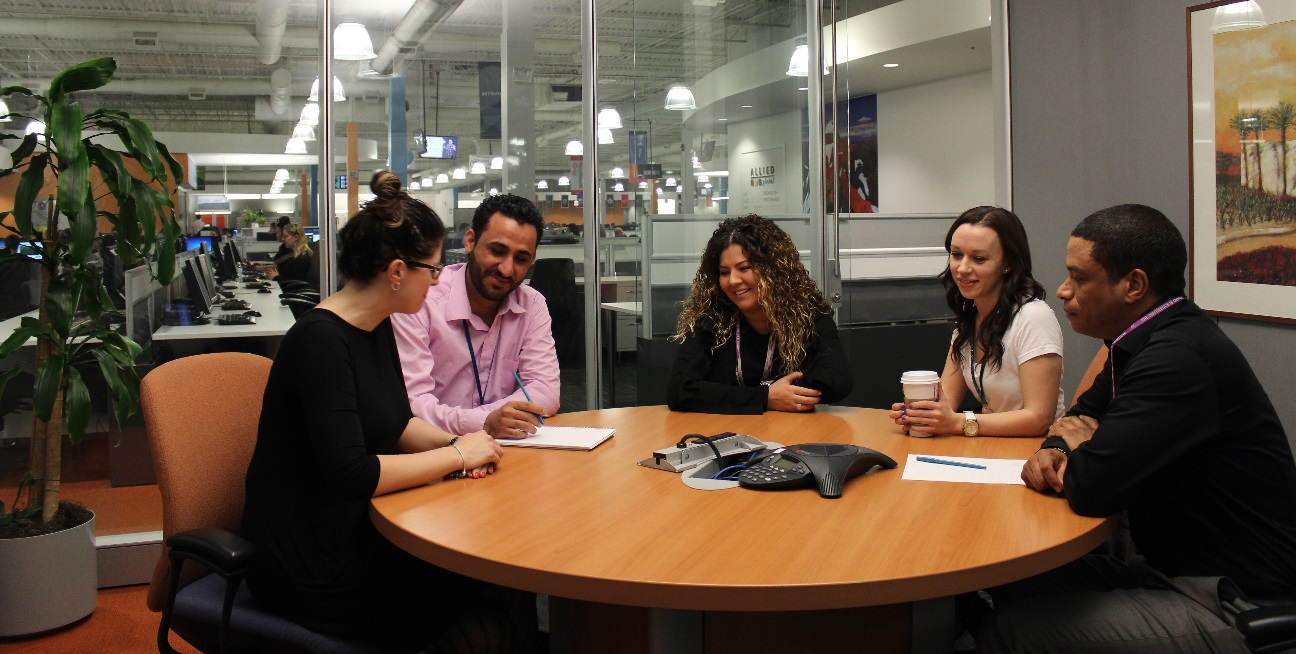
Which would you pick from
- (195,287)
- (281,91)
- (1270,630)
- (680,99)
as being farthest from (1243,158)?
(195,287)

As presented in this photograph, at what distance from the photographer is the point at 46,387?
3.01 metres

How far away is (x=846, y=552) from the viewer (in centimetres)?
150

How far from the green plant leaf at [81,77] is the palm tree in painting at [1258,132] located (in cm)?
387

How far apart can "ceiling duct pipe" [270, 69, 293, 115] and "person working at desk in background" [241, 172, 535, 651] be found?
2146 millimetres

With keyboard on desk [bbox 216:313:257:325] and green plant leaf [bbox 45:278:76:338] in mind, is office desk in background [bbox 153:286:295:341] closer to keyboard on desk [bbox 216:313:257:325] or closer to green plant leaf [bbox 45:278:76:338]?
keyboard on desk [bbox 216:313:257:325]

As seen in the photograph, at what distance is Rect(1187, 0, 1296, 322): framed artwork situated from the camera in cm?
324

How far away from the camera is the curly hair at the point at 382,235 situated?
192 cm

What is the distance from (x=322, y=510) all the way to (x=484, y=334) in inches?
41.1

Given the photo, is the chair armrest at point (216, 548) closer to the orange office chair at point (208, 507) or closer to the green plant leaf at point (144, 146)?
the orange office chair at point (208, 507)

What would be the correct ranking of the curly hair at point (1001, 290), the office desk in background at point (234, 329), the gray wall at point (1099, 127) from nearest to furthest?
the curly hair at point (1001, 290), the gray wall at point (1099, 127), the office desk in background at point (234, 329)

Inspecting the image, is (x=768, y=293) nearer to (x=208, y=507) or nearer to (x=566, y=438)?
(x=566, y=438)

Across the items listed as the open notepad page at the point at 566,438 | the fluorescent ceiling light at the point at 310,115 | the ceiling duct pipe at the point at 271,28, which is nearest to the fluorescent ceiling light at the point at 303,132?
the fluorescent ceiling light at the point at 310,115

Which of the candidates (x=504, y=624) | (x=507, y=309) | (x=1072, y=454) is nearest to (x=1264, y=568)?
(x=1072, y=454)

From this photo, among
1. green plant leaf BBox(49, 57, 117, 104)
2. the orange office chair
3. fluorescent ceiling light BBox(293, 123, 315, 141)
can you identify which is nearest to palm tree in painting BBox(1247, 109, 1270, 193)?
the orange office chair
